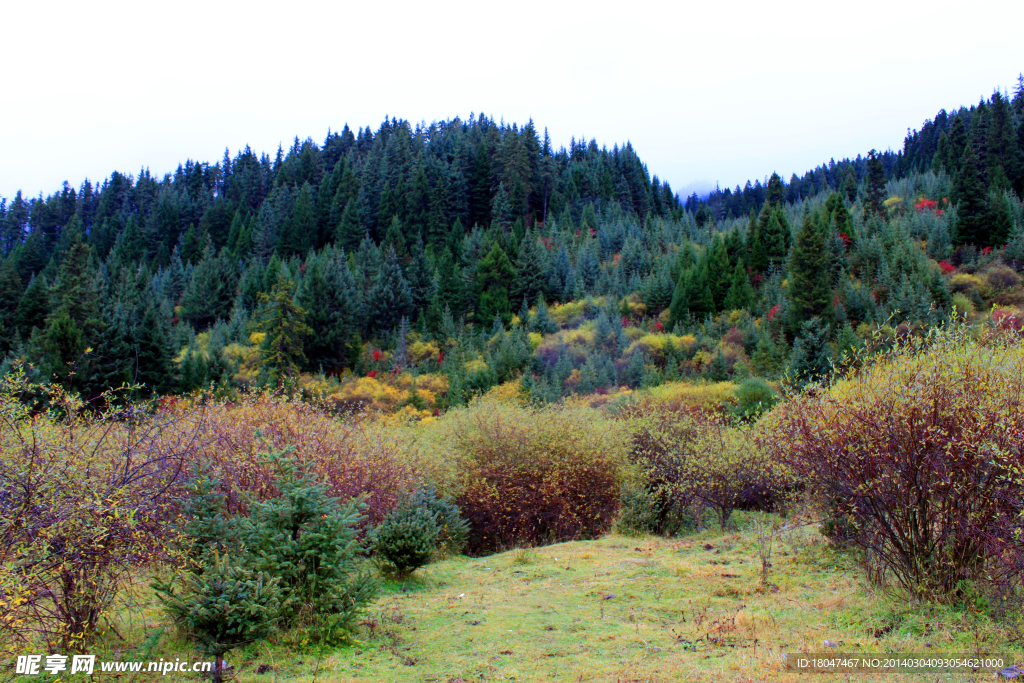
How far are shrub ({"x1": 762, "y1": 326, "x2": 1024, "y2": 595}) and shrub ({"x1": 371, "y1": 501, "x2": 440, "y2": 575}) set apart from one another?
25.0 ft

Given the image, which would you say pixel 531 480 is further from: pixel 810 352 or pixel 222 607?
pixel 810 352

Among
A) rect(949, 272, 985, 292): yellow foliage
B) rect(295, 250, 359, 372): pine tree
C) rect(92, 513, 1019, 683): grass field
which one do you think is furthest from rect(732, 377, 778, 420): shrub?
rect(295, 250, 359, 372): pine tree

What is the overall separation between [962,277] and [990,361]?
Answer: 46.5 m

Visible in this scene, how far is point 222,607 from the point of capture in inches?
282

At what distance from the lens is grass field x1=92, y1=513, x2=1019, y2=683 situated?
7.38 metres

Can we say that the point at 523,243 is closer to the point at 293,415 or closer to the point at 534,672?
the point at 293,415

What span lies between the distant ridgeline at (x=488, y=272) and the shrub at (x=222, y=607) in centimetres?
2334

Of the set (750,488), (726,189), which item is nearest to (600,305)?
(750,488)

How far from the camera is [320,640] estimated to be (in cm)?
808

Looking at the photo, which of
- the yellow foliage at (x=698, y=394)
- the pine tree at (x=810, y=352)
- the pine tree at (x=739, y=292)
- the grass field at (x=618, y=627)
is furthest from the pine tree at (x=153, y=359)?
the pine tree at (x=739, y=292)

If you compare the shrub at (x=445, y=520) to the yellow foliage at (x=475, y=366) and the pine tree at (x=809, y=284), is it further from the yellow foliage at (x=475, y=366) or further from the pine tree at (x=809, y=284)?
the pine tree at (x=809, y=284)

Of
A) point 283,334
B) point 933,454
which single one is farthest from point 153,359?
point 933,454

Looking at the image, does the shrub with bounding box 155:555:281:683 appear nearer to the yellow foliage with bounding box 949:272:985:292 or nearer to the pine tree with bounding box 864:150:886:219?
the yellow foliage with bounding box 949:272:985:292

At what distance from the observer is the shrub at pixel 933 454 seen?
7863 millimetres
